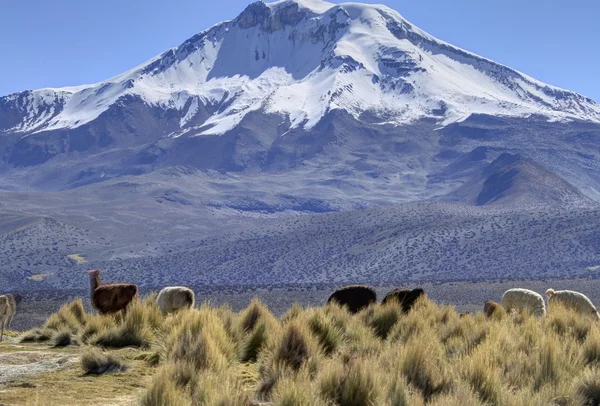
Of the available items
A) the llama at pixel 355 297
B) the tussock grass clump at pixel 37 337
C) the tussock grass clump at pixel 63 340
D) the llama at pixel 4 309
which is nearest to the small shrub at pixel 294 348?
the tussock grass clump at pixel 63 340

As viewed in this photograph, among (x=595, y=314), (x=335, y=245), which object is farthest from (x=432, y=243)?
(x=595, y=314)

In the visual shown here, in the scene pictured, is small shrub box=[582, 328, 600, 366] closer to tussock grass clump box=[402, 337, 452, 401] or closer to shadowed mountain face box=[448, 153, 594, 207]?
tussock grass clump box=[402, 337, 452, 401]

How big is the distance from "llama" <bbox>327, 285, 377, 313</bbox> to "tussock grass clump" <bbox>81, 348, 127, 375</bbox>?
774cm

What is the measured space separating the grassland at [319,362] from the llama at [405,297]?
137cm

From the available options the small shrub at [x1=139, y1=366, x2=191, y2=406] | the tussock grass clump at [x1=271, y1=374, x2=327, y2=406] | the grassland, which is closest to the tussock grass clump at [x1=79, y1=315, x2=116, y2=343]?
the grassland

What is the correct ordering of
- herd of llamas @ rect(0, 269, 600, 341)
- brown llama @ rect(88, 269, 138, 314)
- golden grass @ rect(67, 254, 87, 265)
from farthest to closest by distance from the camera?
golden grass @ rect(67, 254, 87, 265), brown llama @ rect(88, 269, 138, 314), herd of llamas @ rect(0, 269, 600, 341)

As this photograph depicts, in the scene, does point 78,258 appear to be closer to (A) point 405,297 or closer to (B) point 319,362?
(A) point 405,297

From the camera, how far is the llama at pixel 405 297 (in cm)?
1759

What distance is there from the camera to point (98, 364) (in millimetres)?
12109

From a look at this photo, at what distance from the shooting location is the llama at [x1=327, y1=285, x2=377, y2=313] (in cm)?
1947

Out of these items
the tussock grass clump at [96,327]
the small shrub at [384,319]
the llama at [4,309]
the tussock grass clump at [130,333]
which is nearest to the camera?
the tussock grass clump at [130,333]

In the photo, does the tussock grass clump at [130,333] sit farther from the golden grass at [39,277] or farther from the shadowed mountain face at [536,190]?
the shadowed mountain face at [536,190]

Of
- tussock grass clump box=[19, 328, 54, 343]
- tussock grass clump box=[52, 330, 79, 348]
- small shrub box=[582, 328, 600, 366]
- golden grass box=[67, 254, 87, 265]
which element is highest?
small shrub box=[582, 328, 600, 366]

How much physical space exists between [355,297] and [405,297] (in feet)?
6.22
